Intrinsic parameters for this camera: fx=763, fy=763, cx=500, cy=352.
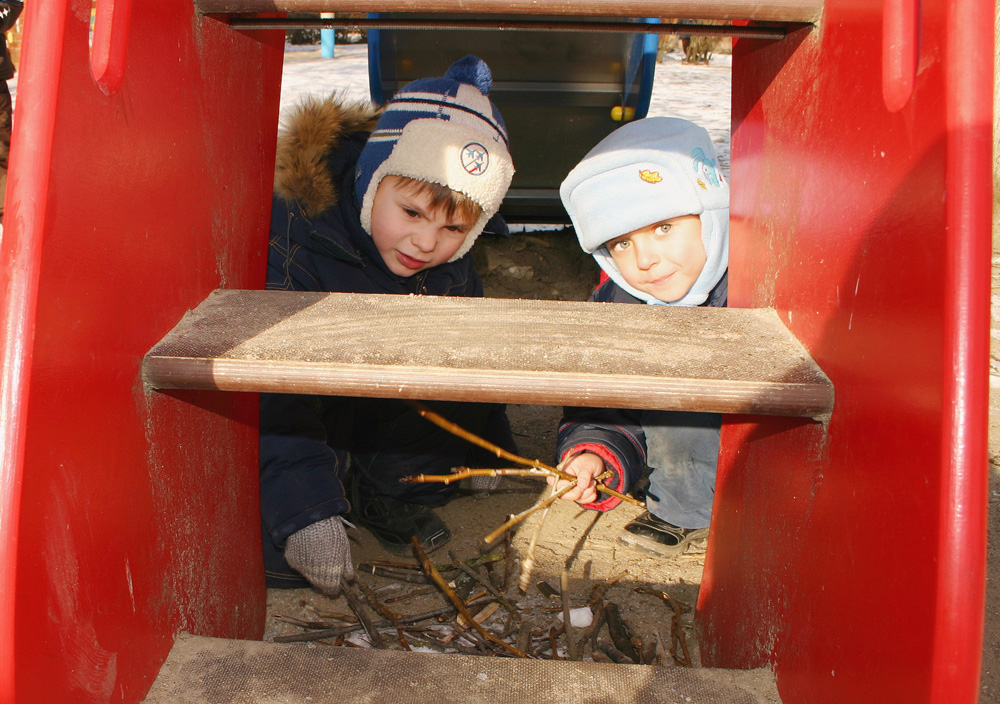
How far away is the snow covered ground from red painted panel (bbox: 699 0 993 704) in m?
4.20

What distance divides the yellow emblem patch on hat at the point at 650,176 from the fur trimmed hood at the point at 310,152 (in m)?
0.88

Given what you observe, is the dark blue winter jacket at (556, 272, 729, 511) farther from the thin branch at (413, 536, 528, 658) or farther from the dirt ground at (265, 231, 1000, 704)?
the thin branch at (413, 536, 528, 658)

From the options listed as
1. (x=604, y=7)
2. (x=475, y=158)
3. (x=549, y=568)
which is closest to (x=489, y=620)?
(x=549, y=568)

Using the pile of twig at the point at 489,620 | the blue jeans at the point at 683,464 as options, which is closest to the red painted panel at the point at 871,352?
the pile of twig at the point at 489,620

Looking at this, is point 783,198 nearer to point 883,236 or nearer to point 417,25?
point 883,236

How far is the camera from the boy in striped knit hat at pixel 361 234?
6.31 feet

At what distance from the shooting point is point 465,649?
174cm

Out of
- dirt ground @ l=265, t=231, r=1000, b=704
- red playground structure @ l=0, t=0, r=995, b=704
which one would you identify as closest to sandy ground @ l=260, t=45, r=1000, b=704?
dirt ground @ l=265, t=231, r=1000, b=704

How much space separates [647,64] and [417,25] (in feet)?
7.29

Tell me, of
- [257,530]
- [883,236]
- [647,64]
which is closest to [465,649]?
[257,530]

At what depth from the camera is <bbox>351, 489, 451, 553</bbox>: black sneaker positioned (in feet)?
7.16

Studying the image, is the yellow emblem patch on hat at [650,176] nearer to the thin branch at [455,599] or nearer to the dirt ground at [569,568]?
the dirt ground at [569,568]

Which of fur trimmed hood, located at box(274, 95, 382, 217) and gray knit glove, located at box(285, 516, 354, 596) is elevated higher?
fur trimmed hood, located at box(274, 95, 382, 217)

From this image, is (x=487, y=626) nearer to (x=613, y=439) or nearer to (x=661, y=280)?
(x=613, y=439)
